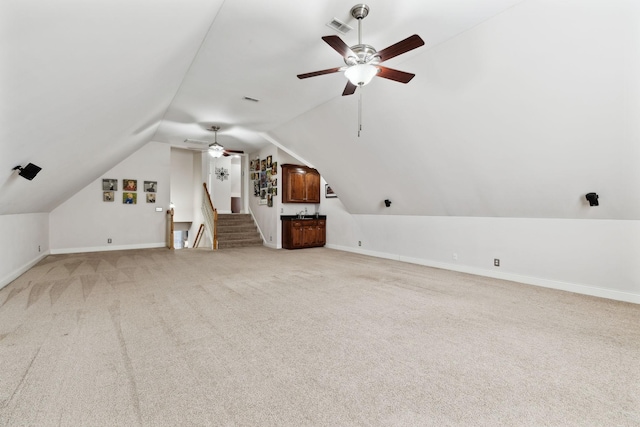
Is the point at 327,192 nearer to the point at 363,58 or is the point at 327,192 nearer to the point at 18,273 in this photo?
the point at 363,58

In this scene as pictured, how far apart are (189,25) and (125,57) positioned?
0.71 m

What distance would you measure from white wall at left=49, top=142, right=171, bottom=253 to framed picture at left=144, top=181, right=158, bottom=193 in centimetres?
10

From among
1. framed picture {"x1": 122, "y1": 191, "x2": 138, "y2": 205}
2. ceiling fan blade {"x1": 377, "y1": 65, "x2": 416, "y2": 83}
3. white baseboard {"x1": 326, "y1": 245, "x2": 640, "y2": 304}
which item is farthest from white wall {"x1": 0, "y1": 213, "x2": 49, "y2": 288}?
white baseboard {"x1": 326, "y1": 245, "x2": 640, "y2": 304}

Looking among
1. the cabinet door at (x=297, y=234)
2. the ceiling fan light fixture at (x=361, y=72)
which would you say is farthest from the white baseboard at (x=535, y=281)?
the ceiling fan light fixture at (x=361, y=72)

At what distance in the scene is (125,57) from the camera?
9.21 ft

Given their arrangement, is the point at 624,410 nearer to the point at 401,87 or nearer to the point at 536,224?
the point at 536,224

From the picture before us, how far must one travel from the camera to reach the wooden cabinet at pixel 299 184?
9.17m

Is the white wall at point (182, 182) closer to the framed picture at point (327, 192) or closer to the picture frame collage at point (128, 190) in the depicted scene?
the picture frame collage at point (128, 190)

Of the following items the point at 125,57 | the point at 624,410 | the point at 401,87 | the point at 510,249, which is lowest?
the point at 624,410

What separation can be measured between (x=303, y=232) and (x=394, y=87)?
559 cm

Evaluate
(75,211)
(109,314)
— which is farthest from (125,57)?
(75,211)

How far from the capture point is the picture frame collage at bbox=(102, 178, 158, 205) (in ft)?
27.2

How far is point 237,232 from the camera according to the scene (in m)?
9.88

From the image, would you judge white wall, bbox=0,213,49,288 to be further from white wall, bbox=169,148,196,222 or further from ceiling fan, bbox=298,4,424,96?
ceiling fan, bbox=298,4,424,96
